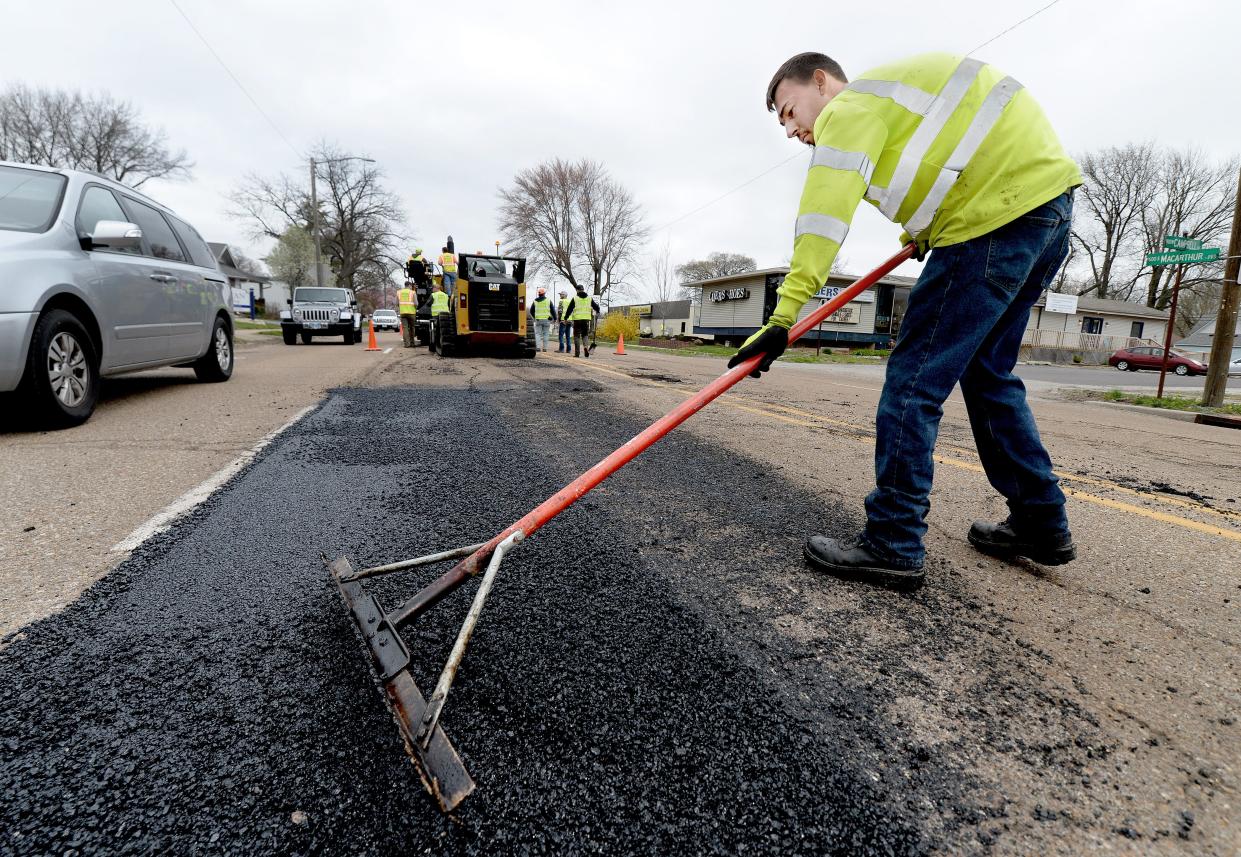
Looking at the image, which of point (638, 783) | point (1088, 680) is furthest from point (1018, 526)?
point (638, 783)

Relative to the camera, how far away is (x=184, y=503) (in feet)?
8.61

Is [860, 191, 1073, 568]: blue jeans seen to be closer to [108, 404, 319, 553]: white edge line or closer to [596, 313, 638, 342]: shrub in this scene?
[108, 404, 319, 553]: white edge line

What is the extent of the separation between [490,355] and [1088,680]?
13.8m

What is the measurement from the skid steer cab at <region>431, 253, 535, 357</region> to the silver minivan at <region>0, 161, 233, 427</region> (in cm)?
745

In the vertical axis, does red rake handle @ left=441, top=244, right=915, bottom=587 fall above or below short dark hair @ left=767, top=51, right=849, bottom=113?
below

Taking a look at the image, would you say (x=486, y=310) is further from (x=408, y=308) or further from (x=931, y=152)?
(x=931, y=152)

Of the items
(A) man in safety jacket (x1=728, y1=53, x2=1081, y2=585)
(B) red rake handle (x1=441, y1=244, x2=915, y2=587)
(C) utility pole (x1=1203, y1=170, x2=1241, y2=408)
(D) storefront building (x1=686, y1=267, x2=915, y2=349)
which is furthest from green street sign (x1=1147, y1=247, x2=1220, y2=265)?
(D) storefront building (x1=686, y1=267, x2=915, y2=349)

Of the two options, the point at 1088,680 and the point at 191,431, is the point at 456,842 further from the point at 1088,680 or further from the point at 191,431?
the point at 191,431

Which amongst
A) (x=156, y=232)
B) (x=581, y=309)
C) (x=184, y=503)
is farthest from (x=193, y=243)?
(x=581, y=309)

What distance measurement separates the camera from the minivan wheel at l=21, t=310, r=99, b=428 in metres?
3.78

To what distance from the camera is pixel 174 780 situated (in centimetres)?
113

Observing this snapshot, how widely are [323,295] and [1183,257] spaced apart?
2175 cm

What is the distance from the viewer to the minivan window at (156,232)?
5.20m

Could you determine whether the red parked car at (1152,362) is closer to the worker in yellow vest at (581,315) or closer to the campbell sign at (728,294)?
the campbell sign at (728,294)
